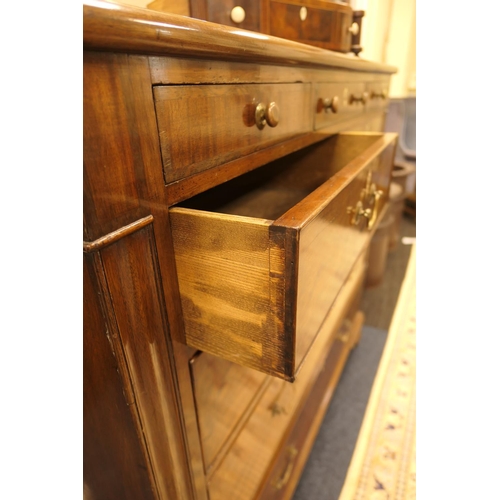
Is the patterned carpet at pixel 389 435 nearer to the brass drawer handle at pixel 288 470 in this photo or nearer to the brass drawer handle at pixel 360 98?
the brass drawer handle at pixel 288 470

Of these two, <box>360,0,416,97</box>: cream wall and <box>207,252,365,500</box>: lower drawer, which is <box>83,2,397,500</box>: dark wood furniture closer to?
<box>207,252,365,500</box>: lower drawer

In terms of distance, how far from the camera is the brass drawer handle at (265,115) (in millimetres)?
440

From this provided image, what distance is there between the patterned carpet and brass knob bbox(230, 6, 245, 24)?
1.02 metres

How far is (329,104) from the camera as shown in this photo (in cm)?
68

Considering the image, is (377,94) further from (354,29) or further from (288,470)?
(288,470)

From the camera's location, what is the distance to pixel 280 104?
0.51 metres

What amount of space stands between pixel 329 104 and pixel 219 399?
535 mm

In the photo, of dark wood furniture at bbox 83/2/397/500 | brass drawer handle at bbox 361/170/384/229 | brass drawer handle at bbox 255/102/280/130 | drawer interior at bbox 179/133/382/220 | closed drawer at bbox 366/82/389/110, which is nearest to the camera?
dark wood furniture at bbox 83/2/397/500

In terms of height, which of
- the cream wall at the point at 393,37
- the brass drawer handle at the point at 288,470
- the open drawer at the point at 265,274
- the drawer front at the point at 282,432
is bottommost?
the brass drawer handle at the point at 288,470

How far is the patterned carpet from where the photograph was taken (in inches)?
34.4

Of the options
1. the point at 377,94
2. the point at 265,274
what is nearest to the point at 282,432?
the point at 265,274

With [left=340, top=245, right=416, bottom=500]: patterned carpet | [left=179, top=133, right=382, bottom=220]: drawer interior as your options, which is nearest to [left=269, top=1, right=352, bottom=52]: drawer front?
[left=179, top=133, right=382, bottom=220]: drawer interior

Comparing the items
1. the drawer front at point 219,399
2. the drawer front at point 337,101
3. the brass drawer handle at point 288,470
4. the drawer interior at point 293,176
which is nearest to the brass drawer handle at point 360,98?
the drawer front at point 337,101
